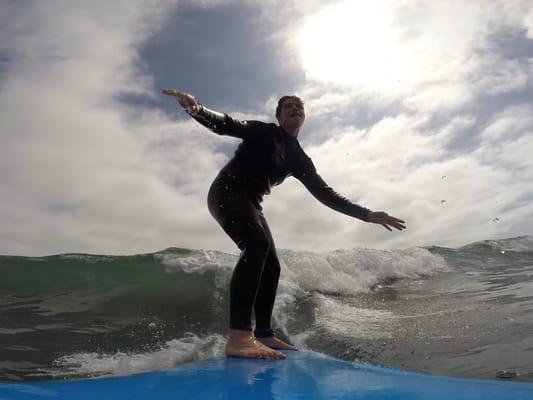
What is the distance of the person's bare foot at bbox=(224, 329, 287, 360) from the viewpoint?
108 inches

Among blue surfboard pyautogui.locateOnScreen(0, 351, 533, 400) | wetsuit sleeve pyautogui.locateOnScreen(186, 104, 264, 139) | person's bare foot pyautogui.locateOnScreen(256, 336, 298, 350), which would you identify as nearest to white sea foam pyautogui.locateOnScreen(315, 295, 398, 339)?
person's bare foot pyautogui.locateOnScreen(256, 336, 298, 350)

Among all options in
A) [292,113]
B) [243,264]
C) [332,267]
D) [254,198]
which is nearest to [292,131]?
[292,113]

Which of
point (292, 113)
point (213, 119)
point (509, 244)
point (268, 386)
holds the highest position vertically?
point (509, 244)

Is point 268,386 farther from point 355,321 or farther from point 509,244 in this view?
point 509,244

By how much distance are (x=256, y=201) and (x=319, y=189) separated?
72 cm

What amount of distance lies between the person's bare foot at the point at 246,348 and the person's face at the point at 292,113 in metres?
1.80

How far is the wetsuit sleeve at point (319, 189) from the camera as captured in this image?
3.74 m

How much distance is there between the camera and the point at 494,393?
65.9 inches

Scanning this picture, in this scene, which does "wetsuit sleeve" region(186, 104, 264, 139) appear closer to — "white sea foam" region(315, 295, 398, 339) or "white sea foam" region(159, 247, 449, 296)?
"white sea foam" region(315, 295, 398, 339)

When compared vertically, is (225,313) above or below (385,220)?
below

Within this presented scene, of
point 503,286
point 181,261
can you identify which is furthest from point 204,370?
point 181,261

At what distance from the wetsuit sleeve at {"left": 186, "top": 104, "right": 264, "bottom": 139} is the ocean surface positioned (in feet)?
6.19

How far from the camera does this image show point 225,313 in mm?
5895

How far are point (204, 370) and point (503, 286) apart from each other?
18.5ft
